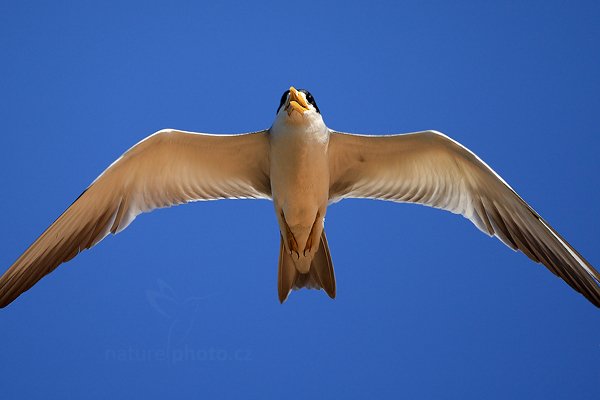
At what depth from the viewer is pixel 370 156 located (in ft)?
22.8

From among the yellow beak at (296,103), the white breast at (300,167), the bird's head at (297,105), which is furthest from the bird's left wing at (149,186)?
the yellow beak at (296,103)

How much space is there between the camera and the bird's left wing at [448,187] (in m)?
6.34

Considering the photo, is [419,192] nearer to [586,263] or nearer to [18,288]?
[586,263]

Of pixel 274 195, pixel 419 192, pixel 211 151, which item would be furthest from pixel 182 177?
pixel 419 192

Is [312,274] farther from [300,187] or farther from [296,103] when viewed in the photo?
[296,103]

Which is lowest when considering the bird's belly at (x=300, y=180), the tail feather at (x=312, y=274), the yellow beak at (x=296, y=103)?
the tail feather at (x=312, y=274)

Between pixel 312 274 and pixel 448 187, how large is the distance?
1.53 m

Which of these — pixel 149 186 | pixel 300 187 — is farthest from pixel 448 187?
pixel 149 186

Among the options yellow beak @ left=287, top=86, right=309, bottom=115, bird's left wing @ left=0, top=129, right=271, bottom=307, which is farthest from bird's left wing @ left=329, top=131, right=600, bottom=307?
bird's left wing @ left=0, top=129, right=271, bottom=307

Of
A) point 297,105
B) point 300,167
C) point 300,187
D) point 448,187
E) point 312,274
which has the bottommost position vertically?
point 312,274

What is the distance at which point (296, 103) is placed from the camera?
610cm

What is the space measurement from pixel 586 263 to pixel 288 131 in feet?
8.86

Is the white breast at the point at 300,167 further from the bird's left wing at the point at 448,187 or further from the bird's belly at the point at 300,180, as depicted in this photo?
the bird's left wing at the point at 448,187

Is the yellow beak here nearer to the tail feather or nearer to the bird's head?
the bird's head
